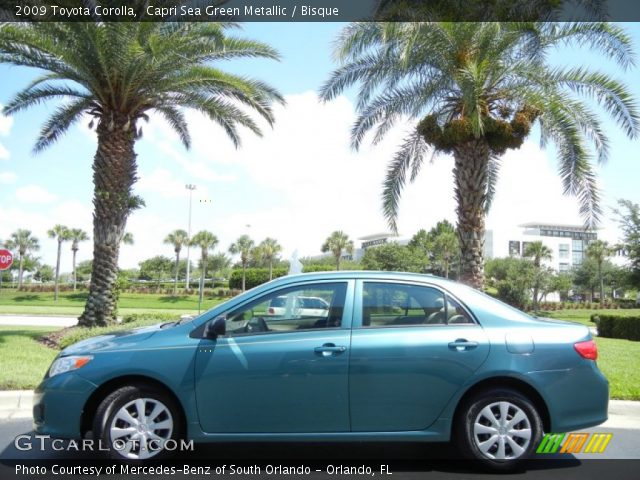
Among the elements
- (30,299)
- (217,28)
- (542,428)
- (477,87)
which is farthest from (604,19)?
(30,299)

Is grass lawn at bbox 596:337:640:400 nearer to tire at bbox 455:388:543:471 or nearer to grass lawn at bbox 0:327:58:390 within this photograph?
tire at bbox 455:388:543:471

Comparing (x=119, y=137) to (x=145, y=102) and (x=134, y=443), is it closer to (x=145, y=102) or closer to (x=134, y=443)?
(x=145, y=102)

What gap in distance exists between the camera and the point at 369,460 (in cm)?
503

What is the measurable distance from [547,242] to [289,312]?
112738 mm

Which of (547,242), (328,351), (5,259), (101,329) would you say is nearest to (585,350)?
(328,351)

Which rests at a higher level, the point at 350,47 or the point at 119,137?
the point at 350,47

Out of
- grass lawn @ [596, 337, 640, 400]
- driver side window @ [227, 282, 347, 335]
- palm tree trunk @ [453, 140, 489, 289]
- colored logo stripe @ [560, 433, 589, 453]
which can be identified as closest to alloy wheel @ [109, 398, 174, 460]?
driver side window @ [227, 282, 347, 335]

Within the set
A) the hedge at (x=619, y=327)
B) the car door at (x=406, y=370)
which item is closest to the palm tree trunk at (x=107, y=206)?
the car door at (x=406, y=370)

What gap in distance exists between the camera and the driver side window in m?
4.75

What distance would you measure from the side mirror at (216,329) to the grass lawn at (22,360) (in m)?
3.92

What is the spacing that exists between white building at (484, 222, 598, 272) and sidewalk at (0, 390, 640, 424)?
8678 centimetres

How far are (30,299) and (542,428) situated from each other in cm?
6350

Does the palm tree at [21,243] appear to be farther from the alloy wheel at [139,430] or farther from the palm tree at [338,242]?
the alloy wheel at [139,430]

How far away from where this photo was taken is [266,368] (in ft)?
14.8
